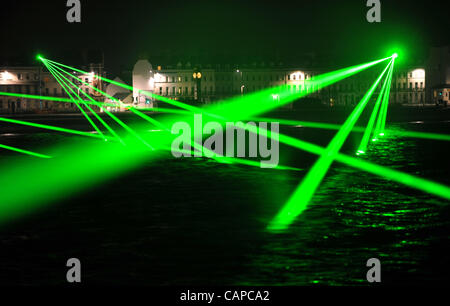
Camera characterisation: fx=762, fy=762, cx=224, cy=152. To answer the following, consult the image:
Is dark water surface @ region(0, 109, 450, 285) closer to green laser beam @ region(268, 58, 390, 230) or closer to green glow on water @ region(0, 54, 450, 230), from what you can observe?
green laser beam @ region(268, 58, 390, 230)

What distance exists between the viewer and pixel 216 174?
2147 cm

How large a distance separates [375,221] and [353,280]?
425cm

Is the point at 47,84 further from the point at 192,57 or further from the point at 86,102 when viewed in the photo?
the point at 192,57

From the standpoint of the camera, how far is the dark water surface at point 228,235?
31.1 feet

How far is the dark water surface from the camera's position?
373 inches

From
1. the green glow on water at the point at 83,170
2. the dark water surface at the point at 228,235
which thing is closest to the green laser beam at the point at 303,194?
the dark water surface at the point at 228,235

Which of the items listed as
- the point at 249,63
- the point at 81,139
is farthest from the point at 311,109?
the point at 81,139

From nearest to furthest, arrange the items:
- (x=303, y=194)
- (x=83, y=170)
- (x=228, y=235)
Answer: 1. (x=228, y=235)
2. (x=303, y=194)
3. (x=83, y=170)

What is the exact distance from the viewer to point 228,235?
12000 mm

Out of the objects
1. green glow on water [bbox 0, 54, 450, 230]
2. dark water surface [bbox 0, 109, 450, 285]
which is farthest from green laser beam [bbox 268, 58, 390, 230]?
green glow on water [bbox 0, 54, 450, 230]

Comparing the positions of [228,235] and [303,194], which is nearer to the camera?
[228,235]

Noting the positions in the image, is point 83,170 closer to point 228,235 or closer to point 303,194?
point 303,194

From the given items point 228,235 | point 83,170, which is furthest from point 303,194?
point 83,170
